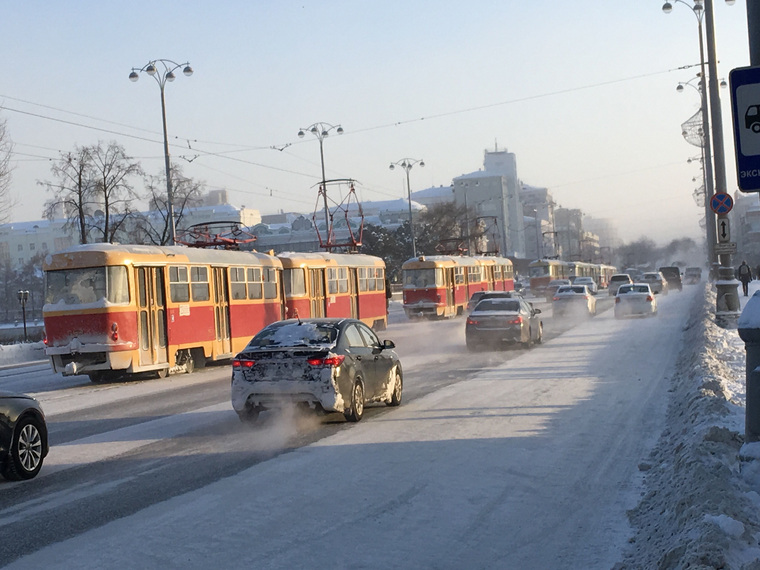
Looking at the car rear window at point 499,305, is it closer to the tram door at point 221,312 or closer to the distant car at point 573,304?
the tram door at point 221,312

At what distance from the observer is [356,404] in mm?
12781

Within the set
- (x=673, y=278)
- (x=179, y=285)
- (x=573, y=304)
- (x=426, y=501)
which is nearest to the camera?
(x=426, y=501)

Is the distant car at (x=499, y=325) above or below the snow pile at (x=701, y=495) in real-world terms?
above

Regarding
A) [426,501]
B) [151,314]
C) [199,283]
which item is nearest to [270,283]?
[199,283]

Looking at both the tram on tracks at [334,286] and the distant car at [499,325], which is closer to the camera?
the distant car at [499,325]

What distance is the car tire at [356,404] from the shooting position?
1266 centimetres

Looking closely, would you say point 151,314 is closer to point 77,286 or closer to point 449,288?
point 77,286

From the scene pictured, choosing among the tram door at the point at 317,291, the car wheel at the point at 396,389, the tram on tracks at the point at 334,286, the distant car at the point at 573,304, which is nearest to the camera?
the car wheel at the point at 396,389

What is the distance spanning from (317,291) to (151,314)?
10860mm

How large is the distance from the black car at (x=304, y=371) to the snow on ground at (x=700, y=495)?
2.09 meters

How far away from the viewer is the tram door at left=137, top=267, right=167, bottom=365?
21.1 meters

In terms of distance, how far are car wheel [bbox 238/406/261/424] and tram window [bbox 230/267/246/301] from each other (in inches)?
508

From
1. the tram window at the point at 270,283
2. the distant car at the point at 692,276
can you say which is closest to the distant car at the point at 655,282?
the distant car at the point at 692,276

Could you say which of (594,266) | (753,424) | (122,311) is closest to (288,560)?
(753,424)
